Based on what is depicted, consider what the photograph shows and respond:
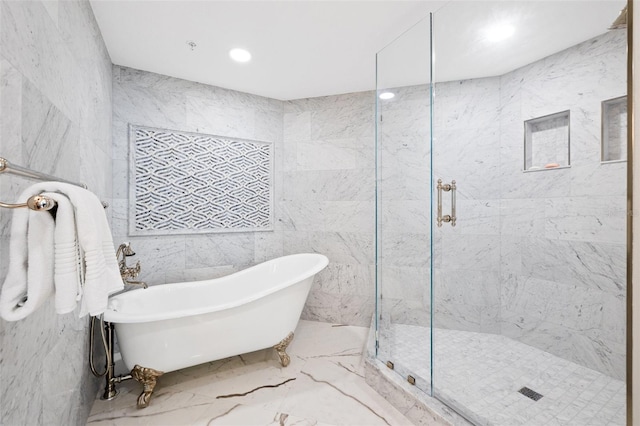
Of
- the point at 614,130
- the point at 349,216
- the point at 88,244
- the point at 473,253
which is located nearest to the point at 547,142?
the point at 614,130

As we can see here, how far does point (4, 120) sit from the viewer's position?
0.79 m

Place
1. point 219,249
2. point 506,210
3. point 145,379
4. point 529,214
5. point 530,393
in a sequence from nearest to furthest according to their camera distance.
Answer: point 530,393 < point 145,379 < point 529,214 < point 506,210 < point 219,249

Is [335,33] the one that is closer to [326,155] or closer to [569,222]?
[326,155]

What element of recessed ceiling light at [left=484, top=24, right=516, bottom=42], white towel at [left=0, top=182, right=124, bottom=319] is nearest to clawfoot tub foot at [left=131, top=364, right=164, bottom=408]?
white towel at [left=0, top=182, right=124, bottom=319]

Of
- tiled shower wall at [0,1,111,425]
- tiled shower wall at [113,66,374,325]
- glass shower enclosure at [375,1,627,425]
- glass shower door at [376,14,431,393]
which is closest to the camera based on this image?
tiled shower wall at [0,1,111,425]

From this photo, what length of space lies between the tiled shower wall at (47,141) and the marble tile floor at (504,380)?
171 cm

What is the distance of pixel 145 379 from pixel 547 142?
289 centimetres

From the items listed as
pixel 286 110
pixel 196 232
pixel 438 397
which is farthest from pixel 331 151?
pixel 438 397

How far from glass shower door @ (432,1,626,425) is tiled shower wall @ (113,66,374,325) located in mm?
915

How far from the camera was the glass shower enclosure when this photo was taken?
144cm

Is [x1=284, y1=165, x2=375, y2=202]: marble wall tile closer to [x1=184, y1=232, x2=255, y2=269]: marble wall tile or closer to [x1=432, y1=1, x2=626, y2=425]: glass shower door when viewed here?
[x1=184, y1=232, x2=255, y2=269]: marble wall tile

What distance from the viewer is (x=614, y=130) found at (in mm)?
1378

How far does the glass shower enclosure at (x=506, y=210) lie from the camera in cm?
144

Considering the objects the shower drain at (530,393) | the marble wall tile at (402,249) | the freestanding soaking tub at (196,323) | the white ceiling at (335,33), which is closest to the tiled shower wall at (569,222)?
the white ceiling at (335,33)
